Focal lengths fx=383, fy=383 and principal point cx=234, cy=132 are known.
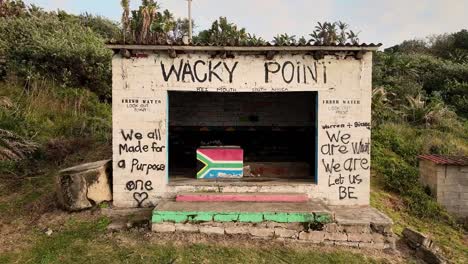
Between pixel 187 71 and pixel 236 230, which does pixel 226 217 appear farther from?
pixel 187 71

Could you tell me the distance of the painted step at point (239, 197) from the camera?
22.7 feet

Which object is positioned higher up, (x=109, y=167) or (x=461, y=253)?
(x=109, y=167)

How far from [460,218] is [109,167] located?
351 inches

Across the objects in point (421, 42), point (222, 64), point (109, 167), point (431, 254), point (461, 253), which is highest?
point (421, 42)

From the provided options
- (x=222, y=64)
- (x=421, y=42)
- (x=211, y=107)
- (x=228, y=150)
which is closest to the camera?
(x=222, y=64)

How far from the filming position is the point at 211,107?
11.3m

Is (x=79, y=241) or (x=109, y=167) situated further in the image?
(x=109, y=167)

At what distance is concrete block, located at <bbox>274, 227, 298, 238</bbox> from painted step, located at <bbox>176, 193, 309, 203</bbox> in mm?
762

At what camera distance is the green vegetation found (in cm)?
588

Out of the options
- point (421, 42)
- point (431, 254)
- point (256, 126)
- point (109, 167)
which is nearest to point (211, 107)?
point (256, 126)

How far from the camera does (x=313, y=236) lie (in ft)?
20.3

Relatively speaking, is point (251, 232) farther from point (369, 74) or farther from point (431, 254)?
point (369, 74)

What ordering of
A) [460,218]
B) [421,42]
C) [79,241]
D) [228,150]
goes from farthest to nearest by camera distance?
1. [421,42]
2. [460,218]
3. [228,150]
4. [79,241]

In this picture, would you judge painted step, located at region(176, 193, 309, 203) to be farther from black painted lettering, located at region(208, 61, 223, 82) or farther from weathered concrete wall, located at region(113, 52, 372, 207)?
black painted lettering, located at region(208, 61, 223, 82)
